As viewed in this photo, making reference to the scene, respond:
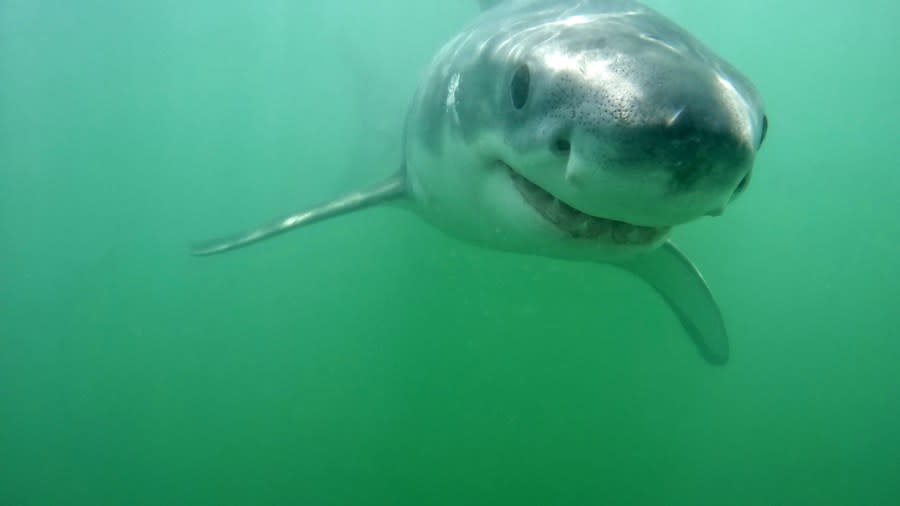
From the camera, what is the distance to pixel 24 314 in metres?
15.7

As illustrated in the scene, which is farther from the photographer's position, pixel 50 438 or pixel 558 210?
pixel 50 438

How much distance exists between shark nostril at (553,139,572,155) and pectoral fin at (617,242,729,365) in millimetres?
2747

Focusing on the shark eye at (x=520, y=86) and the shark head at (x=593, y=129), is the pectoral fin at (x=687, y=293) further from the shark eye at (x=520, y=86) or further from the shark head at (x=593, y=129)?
the shark eye at (x=520, y=86)

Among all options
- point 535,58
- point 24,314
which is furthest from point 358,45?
point 535,58

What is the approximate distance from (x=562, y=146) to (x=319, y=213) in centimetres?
310

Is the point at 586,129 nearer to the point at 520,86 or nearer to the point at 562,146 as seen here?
the point at 562,146

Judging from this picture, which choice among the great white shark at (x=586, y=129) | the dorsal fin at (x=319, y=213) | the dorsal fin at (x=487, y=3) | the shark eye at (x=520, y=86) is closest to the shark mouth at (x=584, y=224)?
the great white shark at (x=586, y=129)

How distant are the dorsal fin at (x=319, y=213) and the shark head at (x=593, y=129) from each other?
1290 millimetres

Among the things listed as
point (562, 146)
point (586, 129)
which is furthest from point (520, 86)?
point (586, 129)

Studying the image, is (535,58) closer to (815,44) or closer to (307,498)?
(307,498)

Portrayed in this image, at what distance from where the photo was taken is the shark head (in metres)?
1.43

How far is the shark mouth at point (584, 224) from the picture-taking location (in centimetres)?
197

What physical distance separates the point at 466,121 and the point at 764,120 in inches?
44.0

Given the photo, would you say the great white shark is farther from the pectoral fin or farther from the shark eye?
the pectoral fin
